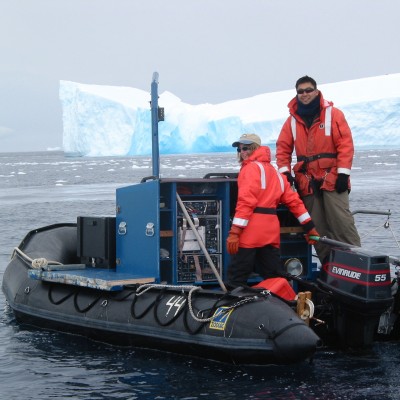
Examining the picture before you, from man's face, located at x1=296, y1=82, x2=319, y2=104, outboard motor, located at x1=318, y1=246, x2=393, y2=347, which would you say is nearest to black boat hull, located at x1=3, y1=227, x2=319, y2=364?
outboard motor, located at x1=318, y1=246, x2=393, y2=347

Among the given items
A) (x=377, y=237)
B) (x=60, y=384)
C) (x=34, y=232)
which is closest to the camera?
(x=60, y=384)

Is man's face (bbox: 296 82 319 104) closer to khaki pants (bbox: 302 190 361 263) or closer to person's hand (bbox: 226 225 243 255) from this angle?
khaki pants (bbox: 302 190 361 263)

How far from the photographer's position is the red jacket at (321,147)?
21.2ft

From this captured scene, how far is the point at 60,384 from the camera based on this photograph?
5.74 m

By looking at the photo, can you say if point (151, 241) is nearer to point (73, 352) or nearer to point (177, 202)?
point (177, 202)

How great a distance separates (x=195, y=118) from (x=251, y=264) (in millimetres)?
47688

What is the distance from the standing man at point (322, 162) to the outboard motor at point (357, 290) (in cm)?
61

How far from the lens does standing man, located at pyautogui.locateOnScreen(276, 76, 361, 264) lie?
646 centimetres

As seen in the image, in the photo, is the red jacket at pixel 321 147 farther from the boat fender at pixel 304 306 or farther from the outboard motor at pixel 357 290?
the boat fender at pixel 304 306

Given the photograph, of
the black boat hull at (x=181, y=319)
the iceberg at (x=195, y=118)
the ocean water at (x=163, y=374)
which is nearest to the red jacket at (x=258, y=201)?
the black boat hull at (x=181, y=319)

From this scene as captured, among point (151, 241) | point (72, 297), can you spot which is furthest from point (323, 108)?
point (72, 297)

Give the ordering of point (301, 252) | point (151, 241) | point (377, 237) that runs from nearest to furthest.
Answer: point (151, 241) < point (301, 252) < point (377, 237)

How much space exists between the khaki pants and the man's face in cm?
78

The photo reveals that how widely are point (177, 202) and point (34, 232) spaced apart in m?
2.68
